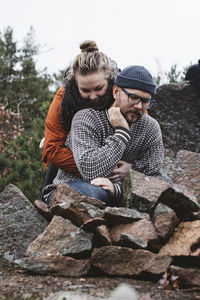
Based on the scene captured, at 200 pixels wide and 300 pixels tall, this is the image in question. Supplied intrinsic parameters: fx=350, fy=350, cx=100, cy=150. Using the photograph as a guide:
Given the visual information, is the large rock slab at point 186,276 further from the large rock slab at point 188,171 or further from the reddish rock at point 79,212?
the large rock slab at point 188,171

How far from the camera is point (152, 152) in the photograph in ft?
11.3

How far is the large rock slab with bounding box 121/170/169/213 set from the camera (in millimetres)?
2865

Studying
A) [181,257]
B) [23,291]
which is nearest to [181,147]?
[181,257]

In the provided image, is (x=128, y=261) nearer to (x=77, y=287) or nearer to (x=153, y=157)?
(x=77, y=287)

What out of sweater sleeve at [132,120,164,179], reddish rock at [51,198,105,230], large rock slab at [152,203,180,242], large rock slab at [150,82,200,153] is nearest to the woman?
sweater sleeve at [132,120,164,179]

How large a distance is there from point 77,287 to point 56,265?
352 millimetres

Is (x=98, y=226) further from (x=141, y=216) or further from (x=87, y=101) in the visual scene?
(x=87, y=101)

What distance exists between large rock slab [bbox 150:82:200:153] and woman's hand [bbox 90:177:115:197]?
2.31m

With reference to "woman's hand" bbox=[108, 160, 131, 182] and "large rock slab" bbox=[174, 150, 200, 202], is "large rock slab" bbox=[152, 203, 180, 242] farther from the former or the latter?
"large rock slab" bbox=[174, 150, 200, 202]

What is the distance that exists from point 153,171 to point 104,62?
1147 millimetres

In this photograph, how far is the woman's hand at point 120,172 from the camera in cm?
332

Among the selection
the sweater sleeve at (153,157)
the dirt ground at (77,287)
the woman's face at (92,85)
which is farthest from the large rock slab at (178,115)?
the dirt ground at (77,287)

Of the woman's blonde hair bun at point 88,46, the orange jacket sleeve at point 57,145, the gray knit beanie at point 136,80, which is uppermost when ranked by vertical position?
the woman's blonde hair bun at point 88,46

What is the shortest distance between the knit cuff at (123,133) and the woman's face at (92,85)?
0.39 m
